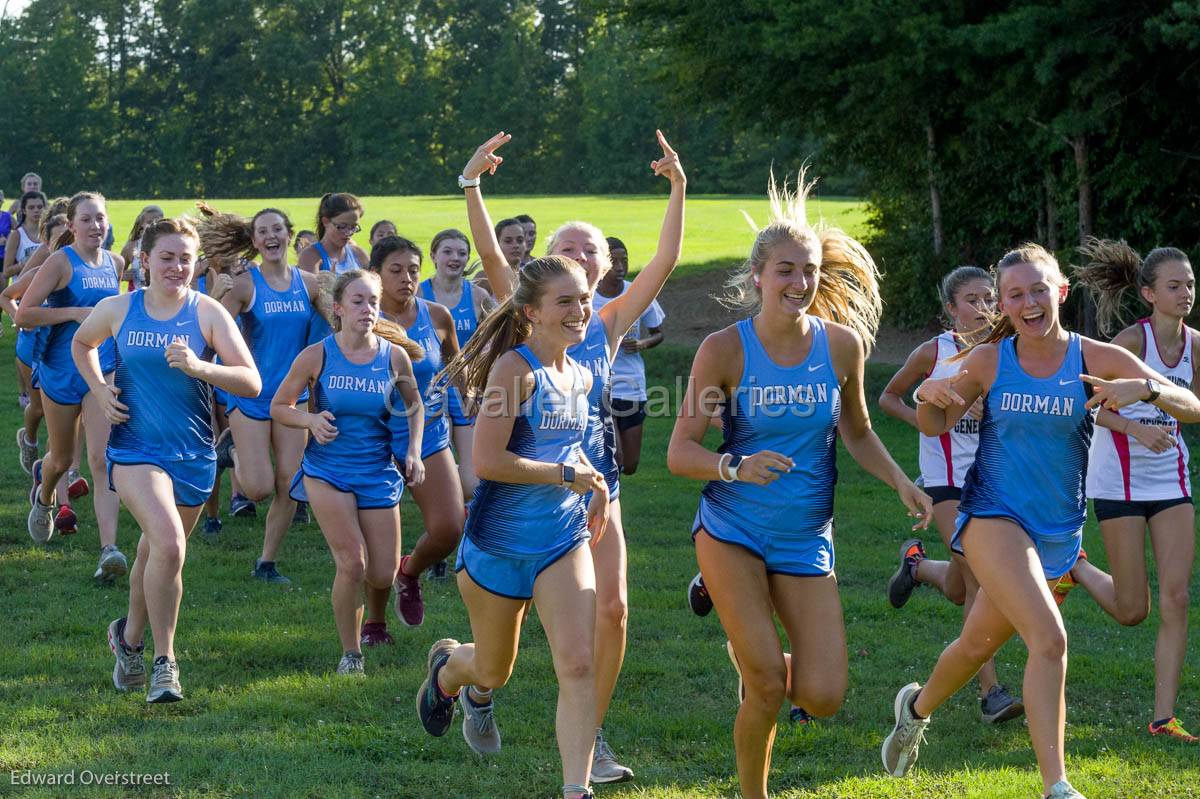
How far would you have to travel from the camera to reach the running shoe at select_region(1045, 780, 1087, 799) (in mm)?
4957

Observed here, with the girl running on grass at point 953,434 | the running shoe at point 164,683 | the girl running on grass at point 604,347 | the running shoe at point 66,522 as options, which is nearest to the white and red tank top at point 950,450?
the girl running on grass at point 953,434

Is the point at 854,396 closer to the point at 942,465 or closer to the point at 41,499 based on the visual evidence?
the point at 942,465

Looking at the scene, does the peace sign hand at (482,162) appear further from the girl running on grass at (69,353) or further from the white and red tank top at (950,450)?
the girl running on grass at (69,353)

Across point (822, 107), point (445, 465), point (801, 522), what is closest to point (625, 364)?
point (445, 465)

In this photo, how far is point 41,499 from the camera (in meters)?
9.96

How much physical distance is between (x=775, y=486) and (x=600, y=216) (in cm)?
3720

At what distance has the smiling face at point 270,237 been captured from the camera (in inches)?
371

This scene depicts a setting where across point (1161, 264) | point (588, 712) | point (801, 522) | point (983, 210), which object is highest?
point (983, 210)

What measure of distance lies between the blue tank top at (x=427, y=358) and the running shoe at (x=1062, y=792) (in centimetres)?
393

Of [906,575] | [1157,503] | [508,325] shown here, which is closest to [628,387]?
[906,575]

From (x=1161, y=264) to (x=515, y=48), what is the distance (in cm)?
6884

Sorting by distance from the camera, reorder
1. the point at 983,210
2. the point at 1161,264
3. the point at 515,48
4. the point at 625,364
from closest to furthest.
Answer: the point at 1161,264
the point at 625,364
the point at 983,210
the point at 515,48

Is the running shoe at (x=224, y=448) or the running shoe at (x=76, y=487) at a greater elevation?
the running shoe at (x=224, y=448)

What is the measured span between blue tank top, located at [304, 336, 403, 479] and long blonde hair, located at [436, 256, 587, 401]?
A: 1.79m
